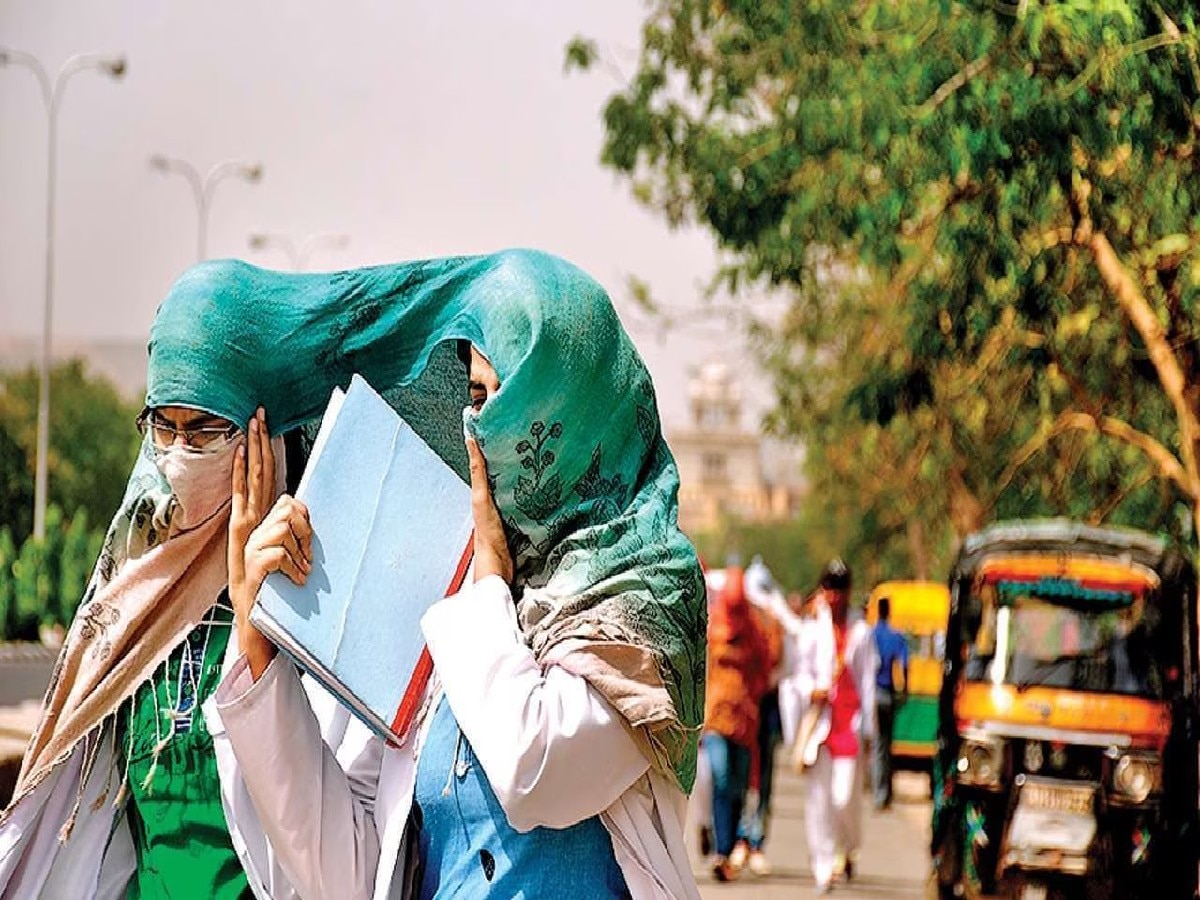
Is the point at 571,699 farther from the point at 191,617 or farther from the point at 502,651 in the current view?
the point at 191,617

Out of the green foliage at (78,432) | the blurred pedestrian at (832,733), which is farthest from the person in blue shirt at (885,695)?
the green foliage at (78,432)

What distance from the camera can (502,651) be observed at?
135 inches

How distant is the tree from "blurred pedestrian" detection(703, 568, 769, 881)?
7.41 feet

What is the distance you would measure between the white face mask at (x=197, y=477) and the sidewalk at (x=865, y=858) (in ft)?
31.0

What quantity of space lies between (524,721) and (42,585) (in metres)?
38.1

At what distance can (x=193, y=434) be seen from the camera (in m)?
3.79

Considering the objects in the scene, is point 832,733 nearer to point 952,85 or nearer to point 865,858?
point 865,858

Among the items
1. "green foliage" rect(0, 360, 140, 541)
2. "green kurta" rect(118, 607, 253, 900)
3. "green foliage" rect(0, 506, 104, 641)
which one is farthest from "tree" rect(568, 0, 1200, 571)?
"green foliage" rect(0, 360, 140, 541)

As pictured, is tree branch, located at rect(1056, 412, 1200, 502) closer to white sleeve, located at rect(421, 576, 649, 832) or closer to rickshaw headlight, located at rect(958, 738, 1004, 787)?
rickshaw headlight, located at rect(958, 738, 1004, 787)

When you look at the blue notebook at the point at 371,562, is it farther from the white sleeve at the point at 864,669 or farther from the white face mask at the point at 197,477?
the white sleeve at the point at 864,669

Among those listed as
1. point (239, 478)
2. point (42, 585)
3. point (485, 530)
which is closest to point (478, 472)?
point (485, 530)

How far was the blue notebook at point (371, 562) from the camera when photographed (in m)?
3.56

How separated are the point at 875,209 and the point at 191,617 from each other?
10.3 meters

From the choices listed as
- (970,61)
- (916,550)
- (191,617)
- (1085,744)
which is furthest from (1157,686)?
(916,550)
